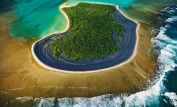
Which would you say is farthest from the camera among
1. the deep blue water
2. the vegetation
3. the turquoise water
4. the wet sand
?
the turquoise water

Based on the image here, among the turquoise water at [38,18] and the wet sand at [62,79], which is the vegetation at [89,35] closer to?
the turquoise water at [38,18]

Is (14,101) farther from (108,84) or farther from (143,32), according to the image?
(143,32)

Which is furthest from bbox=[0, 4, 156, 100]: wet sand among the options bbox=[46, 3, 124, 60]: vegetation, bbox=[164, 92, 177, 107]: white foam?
bbox=[46, 3, 124, 60]: vegetation

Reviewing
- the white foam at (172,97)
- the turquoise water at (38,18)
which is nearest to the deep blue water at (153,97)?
the white foam at (172,97)

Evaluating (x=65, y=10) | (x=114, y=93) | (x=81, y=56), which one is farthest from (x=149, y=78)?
(x=65, y=10)

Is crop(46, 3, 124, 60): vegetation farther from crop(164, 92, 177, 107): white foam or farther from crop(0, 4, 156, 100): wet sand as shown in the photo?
crop(164, 92, 177, 107): white foam

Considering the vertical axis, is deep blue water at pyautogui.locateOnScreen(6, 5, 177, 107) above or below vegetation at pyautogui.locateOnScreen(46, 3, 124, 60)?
below
